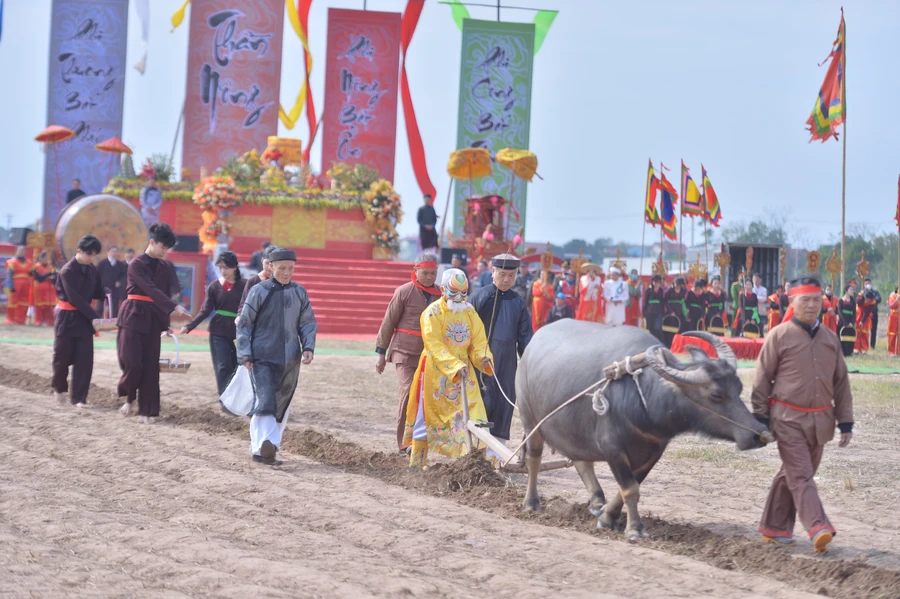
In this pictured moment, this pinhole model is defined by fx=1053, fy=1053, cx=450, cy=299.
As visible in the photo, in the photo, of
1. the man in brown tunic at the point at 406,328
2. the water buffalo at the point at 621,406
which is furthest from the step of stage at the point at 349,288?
the water buffalo at the point at 621,406

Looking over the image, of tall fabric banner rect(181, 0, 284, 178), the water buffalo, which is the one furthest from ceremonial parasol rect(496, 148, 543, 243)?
the water buffalo

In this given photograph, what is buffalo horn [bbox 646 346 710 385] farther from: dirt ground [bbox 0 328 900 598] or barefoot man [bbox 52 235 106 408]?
barefoot man [bbox 52 235 106 408]

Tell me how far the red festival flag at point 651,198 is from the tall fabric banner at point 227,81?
10.6m

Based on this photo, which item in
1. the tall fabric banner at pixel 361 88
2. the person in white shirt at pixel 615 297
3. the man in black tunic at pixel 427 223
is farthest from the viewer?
the tall fabric banner at pixel 361 88

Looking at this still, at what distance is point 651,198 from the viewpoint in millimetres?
28172

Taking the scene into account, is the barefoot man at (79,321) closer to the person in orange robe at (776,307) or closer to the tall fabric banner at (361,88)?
the person in orange robe at (776,307)

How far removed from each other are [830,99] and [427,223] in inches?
409

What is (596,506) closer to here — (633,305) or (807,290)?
(807,290)

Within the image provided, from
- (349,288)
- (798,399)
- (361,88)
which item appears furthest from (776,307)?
(798,399)

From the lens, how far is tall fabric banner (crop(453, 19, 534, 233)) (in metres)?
29.0

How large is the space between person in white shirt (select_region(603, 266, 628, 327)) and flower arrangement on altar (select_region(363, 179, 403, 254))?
307 inches

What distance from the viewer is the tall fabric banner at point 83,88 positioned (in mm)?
27828

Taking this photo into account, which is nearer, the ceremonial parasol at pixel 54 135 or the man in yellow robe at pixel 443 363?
the man in yellow robe at pixel 443 363

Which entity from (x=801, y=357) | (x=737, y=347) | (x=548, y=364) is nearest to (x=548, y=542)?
(x=548, y=364)
